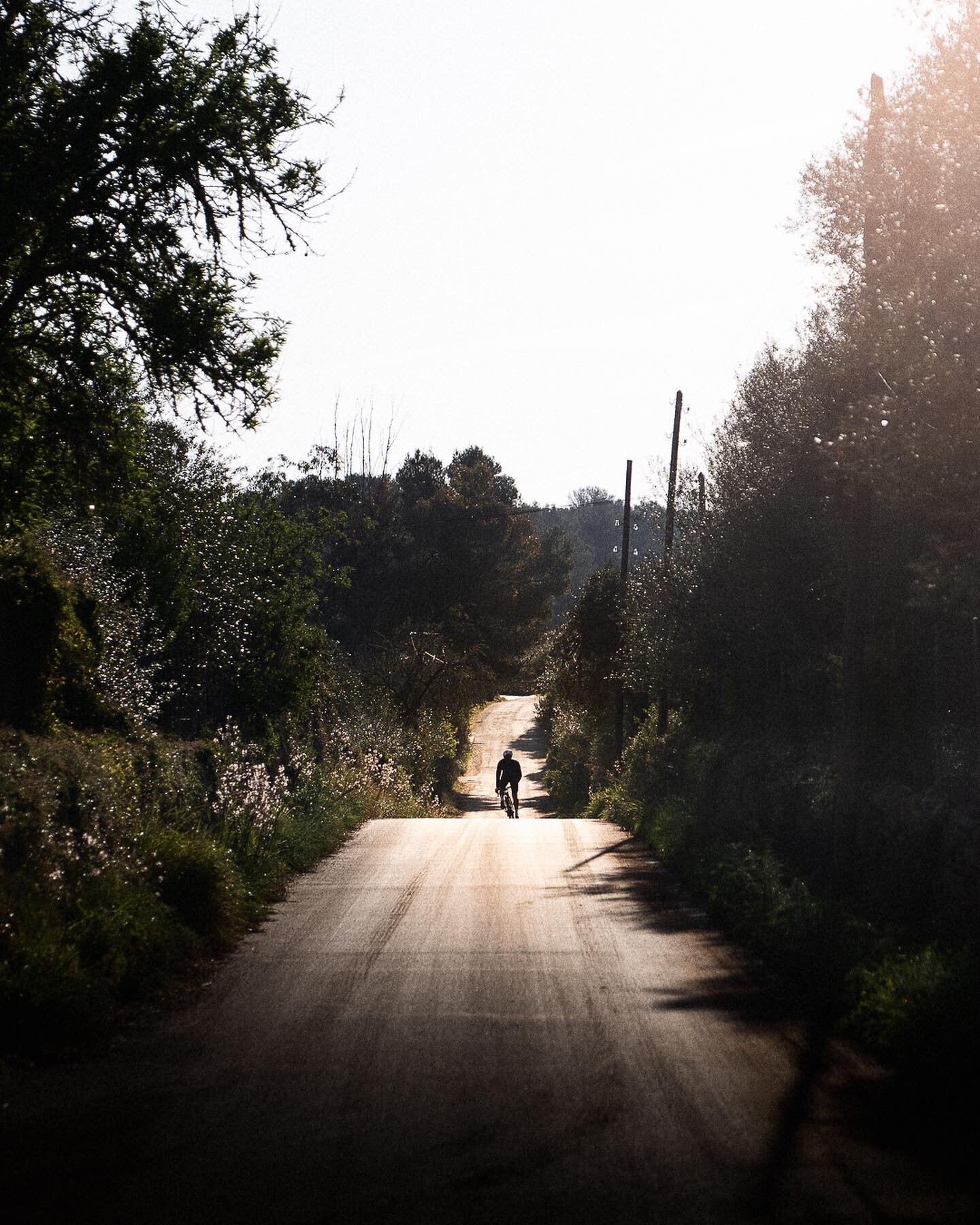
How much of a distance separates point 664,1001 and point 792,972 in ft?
4.56

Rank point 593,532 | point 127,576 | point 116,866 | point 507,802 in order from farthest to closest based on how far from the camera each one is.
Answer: point 593,532, point 507,802, point 127,576, point 116,866

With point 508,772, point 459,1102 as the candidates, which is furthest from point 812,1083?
point 508,772

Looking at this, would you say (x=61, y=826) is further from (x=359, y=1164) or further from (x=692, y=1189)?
(x=692, y=1189)

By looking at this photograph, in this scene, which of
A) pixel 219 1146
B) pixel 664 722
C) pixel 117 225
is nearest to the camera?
pixel 219 1146

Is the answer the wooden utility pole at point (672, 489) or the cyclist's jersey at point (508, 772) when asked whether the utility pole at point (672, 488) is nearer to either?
the wooden utility pole at point (672, 489)

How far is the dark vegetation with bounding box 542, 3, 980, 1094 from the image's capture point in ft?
30.9

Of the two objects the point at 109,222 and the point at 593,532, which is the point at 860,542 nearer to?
the point at 109,222

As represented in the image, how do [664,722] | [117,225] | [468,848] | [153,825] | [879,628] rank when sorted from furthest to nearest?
[664,722], [468,848], [879,628], [117,225], [153,825]

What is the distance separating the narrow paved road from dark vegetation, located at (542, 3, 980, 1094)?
47.3 inches

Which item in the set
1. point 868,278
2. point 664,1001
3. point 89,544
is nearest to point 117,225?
point 89,544

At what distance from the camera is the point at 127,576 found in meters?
18.0

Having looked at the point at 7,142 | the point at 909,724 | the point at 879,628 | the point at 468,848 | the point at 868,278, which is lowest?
the point at 468,848

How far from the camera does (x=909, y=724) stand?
13.5 m

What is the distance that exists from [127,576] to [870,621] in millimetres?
10747
